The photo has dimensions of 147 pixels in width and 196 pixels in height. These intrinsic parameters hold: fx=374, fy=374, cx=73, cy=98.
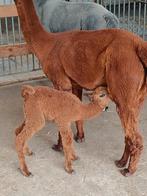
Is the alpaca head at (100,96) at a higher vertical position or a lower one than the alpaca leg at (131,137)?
higher

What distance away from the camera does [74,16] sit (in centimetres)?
425

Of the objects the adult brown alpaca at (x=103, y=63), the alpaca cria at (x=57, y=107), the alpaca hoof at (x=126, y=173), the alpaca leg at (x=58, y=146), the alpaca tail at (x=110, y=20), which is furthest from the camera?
the alpaca tail at (x=110, y=20)

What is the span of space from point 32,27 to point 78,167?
1227 mm

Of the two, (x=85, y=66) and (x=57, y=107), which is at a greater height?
(x=85, y=66)

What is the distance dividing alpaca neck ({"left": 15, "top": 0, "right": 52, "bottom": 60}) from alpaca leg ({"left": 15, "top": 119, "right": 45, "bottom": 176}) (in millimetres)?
659

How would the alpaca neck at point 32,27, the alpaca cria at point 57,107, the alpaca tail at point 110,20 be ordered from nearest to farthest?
1. the alpaca cria at point 57,107
2. the alpaca neck at point 32,27
3. the alpaca tail at point 110,20

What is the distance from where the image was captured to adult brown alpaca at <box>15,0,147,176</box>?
2719 millimetres

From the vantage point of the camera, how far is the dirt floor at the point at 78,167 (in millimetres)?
2811

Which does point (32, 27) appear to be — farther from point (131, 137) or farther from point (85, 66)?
point (131, 137)

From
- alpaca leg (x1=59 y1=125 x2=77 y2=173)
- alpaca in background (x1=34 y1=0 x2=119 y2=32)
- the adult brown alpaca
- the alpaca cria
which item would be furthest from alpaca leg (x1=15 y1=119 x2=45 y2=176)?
alpaca in background (x1=34 y1=0 x2=119 y2=32)

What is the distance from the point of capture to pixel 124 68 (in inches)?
107

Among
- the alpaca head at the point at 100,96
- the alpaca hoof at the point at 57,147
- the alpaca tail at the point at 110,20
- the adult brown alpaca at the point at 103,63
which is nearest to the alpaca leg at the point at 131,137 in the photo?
the adult brown alpaca at the point at 103,63

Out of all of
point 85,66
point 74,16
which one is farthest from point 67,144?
point 74,16

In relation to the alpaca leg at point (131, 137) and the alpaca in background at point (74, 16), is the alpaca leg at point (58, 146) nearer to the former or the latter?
the alpaca in background at point (74, 16)
